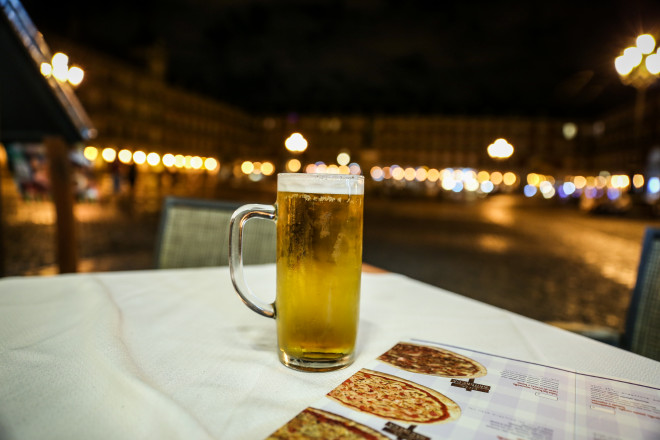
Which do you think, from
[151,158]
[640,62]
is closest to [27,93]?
[640,62]

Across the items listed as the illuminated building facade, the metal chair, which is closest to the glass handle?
the metal chair

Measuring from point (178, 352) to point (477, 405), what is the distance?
0.38 meters

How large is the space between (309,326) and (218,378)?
4.9 inches

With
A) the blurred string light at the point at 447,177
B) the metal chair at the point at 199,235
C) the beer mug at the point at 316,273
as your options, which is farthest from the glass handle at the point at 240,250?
the blurred string light at the point at 447,177

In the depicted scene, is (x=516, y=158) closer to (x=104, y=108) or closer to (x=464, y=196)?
(x=464, y=196)

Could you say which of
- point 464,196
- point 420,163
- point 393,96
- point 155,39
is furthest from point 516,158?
point 155,39

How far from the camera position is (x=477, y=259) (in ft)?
18.4

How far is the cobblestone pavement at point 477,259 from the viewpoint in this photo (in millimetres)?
3676

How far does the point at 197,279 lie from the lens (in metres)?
0.98

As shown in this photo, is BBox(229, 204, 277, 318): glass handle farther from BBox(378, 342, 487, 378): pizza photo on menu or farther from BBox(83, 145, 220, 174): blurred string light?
BBox(83, 145, 220, 174): blurred string light

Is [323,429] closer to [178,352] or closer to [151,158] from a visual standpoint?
[178,352]

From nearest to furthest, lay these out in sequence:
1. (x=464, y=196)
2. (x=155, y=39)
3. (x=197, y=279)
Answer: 1. (x=197, y=279)
2. (x=464, y=196)
3. (x=155, y=39)

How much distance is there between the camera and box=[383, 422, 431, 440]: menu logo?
383mm

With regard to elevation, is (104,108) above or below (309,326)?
above
